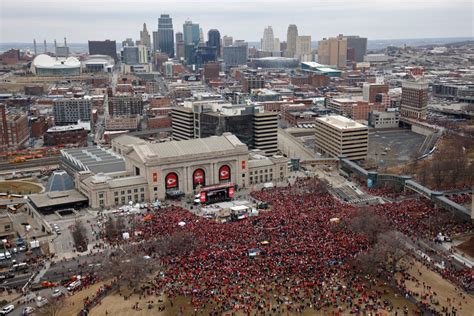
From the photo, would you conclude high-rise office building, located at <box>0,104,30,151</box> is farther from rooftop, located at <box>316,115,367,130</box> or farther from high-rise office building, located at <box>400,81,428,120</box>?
high-rise office building, located at <box>400,81,428,120</box>

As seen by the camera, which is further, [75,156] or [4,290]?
[75,156]

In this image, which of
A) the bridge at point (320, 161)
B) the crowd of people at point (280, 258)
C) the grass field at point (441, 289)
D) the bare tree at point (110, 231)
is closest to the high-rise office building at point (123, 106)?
the bridge at point (320, 161)

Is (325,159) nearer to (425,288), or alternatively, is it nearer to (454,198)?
(454,198)

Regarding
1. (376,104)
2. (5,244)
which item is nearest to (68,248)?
(5,244)

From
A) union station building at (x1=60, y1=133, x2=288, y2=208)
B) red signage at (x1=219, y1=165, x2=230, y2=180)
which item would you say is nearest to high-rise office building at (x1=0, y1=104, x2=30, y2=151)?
union station building at (x1=60, y1=133, x2=288, y2=208)

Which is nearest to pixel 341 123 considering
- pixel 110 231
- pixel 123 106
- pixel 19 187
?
pixel 110 231

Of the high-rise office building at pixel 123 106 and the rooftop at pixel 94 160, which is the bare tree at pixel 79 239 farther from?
the high-rise office building at pixel 123 106
